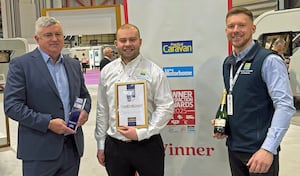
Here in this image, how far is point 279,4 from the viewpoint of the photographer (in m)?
11.7

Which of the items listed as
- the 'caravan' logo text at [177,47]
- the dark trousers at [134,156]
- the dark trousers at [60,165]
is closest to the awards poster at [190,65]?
the 'caravan' logo text at [177,47]

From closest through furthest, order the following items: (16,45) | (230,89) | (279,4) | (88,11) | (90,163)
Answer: (230,89) → (90,163) → (88,11) → (16,45) → (279,4)

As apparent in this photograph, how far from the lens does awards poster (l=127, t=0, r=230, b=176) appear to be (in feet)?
8.95

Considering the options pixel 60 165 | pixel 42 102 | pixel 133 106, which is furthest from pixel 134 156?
pixel 42 102

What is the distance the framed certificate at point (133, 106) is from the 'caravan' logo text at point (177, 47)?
70cm

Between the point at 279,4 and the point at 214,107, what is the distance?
9927 mm

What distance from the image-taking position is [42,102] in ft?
6.89

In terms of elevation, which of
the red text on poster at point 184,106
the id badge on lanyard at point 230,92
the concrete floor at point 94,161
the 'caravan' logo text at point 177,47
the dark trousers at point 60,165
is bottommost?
the concrete floor at point 94,161

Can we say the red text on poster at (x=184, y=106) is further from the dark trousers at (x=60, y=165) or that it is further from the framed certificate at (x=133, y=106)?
the dark trousers at (x=60, y=165)

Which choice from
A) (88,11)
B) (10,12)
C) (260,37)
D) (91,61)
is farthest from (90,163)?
(91,61)

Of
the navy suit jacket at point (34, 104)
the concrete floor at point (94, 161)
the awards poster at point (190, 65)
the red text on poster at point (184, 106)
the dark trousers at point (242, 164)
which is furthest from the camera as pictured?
the concrete floor at point (94, 161)

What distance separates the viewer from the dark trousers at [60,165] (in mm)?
2127

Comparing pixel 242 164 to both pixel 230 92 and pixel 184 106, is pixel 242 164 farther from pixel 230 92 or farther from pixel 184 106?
pixel 184 106

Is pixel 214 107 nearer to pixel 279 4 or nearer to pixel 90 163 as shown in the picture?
pixel 90 163
